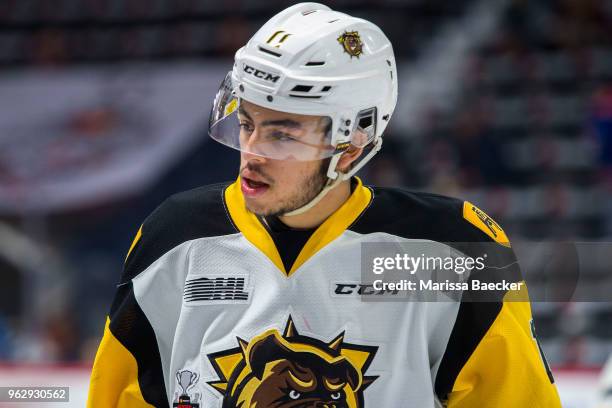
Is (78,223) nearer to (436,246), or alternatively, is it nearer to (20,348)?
(20,348)

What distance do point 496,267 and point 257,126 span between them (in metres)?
0.48

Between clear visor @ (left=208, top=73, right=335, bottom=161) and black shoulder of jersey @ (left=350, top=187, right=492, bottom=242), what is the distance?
0.46 ft

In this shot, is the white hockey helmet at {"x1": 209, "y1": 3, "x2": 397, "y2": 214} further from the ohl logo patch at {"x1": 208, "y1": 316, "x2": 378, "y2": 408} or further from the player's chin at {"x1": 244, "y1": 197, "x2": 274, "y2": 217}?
the ohl logo patch at {"x1": 208, "y1": 316, "x2": 378, "y2": 408}

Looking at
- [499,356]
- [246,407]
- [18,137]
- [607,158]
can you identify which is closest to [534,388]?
[499,356]

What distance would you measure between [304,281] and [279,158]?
215mm

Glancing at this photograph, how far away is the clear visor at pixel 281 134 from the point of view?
191 cm

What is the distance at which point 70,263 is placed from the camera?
6.20 metres

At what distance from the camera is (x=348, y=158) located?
6.61 feet

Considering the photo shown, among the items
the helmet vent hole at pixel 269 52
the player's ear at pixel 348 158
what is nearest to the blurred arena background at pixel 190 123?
the player's ear at pixel 348 158

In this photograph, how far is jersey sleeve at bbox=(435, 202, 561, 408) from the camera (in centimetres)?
190

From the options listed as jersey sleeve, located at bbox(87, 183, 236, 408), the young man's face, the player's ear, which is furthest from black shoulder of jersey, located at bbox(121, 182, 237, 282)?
the player's ear

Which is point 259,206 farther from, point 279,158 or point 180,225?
point 180,225

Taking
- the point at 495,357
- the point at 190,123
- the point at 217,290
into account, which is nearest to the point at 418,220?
the point at 495,357

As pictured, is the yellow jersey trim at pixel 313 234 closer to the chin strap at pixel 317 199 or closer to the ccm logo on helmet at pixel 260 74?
the chin strap at pixel 317 199
